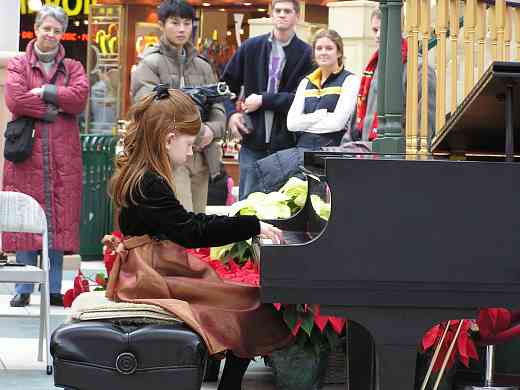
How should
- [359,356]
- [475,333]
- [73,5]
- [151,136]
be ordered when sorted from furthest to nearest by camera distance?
[73,5] < [475,333] < [359,356] < [151,136]

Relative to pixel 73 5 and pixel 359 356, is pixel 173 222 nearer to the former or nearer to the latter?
pixel 359 356

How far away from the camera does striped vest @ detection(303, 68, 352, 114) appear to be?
867 centimetres

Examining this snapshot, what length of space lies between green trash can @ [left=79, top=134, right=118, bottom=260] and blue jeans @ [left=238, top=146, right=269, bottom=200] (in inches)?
124

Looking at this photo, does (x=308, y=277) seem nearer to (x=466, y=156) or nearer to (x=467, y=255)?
(x=467, y=255)

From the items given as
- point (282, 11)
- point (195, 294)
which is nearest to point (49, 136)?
point (282, 11)

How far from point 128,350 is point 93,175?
298 inches

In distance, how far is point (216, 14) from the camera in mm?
17234

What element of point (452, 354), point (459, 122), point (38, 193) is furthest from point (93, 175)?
point (459, 122)

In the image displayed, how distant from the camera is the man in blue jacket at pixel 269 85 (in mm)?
9242

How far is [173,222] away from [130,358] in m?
0.62

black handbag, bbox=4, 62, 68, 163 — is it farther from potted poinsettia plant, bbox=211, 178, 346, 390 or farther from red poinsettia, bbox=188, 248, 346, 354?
potted poinsettia plant, bbox=211, 178, 346, 390

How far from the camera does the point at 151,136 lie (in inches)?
211

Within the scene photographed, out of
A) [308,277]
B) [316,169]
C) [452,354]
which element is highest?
[316,169]

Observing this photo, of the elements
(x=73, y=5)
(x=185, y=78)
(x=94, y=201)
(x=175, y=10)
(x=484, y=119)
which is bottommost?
(x=94, y=201)
